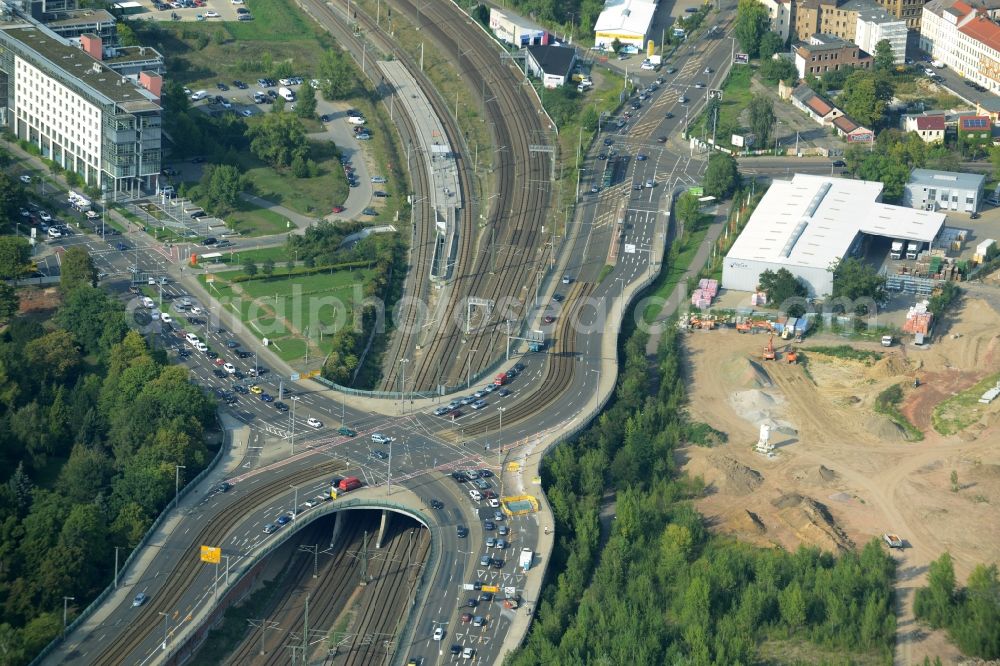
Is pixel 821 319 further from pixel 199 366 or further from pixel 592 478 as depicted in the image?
pixel 199 366

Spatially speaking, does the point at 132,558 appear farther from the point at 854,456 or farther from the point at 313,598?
the point at 854,456

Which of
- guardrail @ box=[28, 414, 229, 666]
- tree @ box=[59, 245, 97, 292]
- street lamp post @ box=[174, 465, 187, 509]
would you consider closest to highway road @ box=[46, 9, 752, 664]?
guardrail @ box=[28, 414, 229, 666]

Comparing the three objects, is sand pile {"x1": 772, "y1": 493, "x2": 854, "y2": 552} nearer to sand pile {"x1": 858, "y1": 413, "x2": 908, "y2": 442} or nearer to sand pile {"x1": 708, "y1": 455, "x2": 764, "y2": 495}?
sand pile {"x1": 708, "y1": 455, "x2": 764, "y2": 495}

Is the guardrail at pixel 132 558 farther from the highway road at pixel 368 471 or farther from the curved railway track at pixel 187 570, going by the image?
the curved railway track at pixel 187 570

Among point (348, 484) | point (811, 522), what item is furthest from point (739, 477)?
point (348, 484)

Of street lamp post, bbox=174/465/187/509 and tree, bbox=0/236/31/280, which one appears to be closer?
street lamp post, bbox=174/465/187/509

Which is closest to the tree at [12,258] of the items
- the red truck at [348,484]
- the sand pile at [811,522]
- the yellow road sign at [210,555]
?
the red truck at [348,484]
